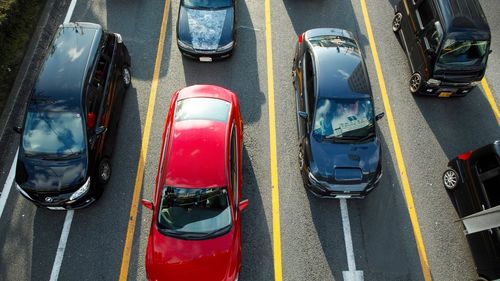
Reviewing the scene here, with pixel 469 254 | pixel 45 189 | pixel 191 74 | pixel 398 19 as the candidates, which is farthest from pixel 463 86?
pixel 45 189

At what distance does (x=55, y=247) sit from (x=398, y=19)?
10.6m

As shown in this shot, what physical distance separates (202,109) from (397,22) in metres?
6.71

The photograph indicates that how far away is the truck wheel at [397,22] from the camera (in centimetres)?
1072

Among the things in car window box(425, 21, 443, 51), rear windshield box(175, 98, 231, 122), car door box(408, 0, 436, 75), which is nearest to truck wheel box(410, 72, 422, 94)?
car door box(408, 0, 436, 75)

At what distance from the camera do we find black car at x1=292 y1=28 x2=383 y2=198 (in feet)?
25.5

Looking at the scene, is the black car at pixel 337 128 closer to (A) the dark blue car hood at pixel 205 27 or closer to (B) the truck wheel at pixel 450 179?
(B) the truck wheel at pixel 450 179

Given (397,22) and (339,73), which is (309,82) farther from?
(397,22)

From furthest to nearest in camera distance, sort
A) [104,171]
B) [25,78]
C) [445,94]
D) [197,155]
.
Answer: [445,94]
[25,78]
[104,171]
[197,155]

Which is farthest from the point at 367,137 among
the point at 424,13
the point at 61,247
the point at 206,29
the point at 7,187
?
the point at 7,187

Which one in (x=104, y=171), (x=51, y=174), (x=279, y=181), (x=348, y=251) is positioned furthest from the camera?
(x=279, y=181)

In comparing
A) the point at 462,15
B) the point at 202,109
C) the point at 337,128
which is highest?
the point at 462,15

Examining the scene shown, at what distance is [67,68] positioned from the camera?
8.05 m

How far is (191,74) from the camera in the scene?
10039 mm

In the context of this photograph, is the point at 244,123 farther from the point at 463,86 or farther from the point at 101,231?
the point at 463,86
